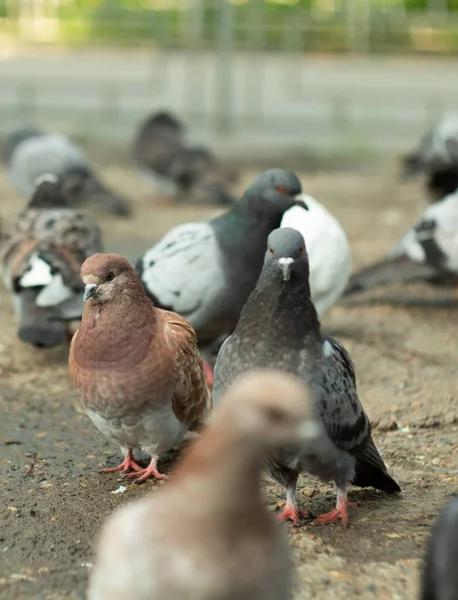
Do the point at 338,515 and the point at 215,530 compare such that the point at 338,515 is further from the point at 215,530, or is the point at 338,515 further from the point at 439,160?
the point at 439,160

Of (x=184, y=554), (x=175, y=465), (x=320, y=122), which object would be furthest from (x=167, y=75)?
(x=184, y=554)

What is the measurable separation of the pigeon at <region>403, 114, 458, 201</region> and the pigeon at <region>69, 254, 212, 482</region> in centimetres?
570

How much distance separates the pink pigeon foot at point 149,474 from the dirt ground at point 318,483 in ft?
0.19

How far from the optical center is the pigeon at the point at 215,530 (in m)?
2.27

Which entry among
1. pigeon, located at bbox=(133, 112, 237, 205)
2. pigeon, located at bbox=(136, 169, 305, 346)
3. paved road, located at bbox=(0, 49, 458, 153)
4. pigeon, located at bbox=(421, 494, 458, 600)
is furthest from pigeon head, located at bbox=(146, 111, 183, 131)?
pigeon, located at bbox=(421, 494, 458, 600)

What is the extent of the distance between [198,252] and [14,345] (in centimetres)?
147

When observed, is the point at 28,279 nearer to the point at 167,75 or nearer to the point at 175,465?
the point at 175,465

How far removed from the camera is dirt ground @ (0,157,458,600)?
3.38 metres

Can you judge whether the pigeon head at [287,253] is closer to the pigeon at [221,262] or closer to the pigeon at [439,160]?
the pigeon at [221,262]

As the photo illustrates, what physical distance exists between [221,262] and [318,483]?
4.97 feet

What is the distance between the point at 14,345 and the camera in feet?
20.2

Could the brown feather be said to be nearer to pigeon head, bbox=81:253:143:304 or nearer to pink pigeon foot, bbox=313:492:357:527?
pigeon head, bbox=81:253:143:304

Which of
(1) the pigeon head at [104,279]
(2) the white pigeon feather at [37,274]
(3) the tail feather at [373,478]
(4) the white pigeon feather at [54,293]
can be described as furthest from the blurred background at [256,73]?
(3) the tail feather at [373,478]

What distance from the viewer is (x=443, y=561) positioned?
267 centimetres
